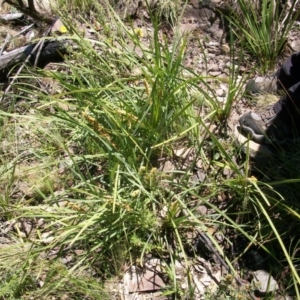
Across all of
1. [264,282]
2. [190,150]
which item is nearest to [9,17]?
[190,150]

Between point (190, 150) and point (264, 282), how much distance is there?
2.60 feet

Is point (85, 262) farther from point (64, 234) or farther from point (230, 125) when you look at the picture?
point (230, 125)

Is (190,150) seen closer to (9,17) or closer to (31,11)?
(31,11)

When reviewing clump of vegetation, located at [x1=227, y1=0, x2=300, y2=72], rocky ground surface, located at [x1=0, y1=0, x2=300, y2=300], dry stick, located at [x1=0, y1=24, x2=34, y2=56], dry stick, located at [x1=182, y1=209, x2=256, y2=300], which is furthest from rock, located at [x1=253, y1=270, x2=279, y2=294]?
dry stick, located at [x1=0, y1=24, x2=34, y2=56]

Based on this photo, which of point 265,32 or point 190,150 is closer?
point 190,150

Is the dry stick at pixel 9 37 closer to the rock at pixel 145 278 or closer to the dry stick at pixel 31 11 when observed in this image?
the dry stick at pixel 31 11

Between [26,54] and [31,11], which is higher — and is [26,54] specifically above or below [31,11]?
below

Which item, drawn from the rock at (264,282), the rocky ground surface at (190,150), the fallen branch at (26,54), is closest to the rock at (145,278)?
the rocky ground surface at (190,150)

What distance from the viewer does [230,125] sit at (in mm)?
2584

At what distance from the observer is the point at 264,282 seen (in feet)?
6.73

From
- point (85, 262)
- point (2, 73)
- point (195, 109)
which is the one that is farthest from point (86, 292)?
point (2, 73)

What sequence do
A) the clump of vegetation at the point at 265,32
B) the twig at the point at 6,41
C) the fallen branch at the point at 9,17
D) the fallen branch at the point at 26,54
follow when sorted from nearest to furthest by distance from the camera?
1. the clump of vegetation at the point at 265,32
2. the fallen branch at the point at 26,54
3. the twig at the point at 6,41
4. the fallen branch at the point at 9,17

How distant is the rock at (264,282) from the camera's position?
2020 millimetres

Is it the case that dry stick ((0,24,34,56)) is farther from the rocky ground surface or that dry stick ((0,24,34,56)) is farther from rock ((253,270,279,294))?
rock ((253,270,279,294))
